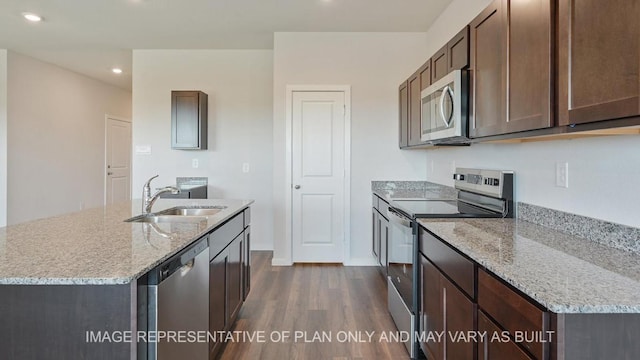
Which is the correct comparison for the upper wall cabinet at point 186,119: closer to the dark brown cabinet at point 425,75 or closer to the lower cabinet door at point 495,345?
the dark brown cabinet at point 425,75

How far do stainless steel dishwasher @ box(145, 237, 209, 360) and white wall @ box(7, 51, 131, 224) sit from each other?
479 centimetres

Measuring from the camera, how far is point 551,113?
4.63 feet

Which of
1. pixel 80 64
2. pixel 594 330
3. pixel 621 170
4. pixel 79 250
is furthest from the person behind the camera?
pixel 80 64

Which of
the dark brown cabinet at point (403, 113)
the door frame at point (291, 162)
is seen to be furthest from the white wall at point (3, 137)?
the dark brown cabinet at point (403, 113)

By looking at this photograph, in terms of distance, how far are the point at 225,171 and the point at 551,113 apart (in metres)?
4.18

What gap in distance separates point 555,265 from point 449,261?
50 cm

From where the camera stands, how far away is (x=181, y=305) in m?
1.52

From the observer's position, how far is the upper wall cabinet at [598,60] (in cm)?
105

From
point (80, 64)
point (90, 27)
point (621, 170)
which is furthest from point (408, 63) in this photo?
point (80, 64)

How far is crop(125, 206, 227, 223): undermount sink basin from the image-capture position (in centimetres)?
226

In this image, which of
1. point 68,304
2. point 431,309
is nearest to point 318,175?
point 431,309

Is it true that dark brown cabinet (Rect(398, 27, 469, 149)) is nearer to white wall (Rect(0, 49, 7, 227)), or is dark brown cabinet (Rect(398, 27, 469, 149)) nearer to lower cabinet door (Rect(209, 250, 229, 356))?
lower cabinet door (Rect(209, 250, 229, 356))

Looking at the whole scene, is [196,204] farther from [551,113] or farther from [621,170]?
[621,170]

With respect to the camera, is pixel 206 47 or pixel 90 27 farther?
pixel 206 47
